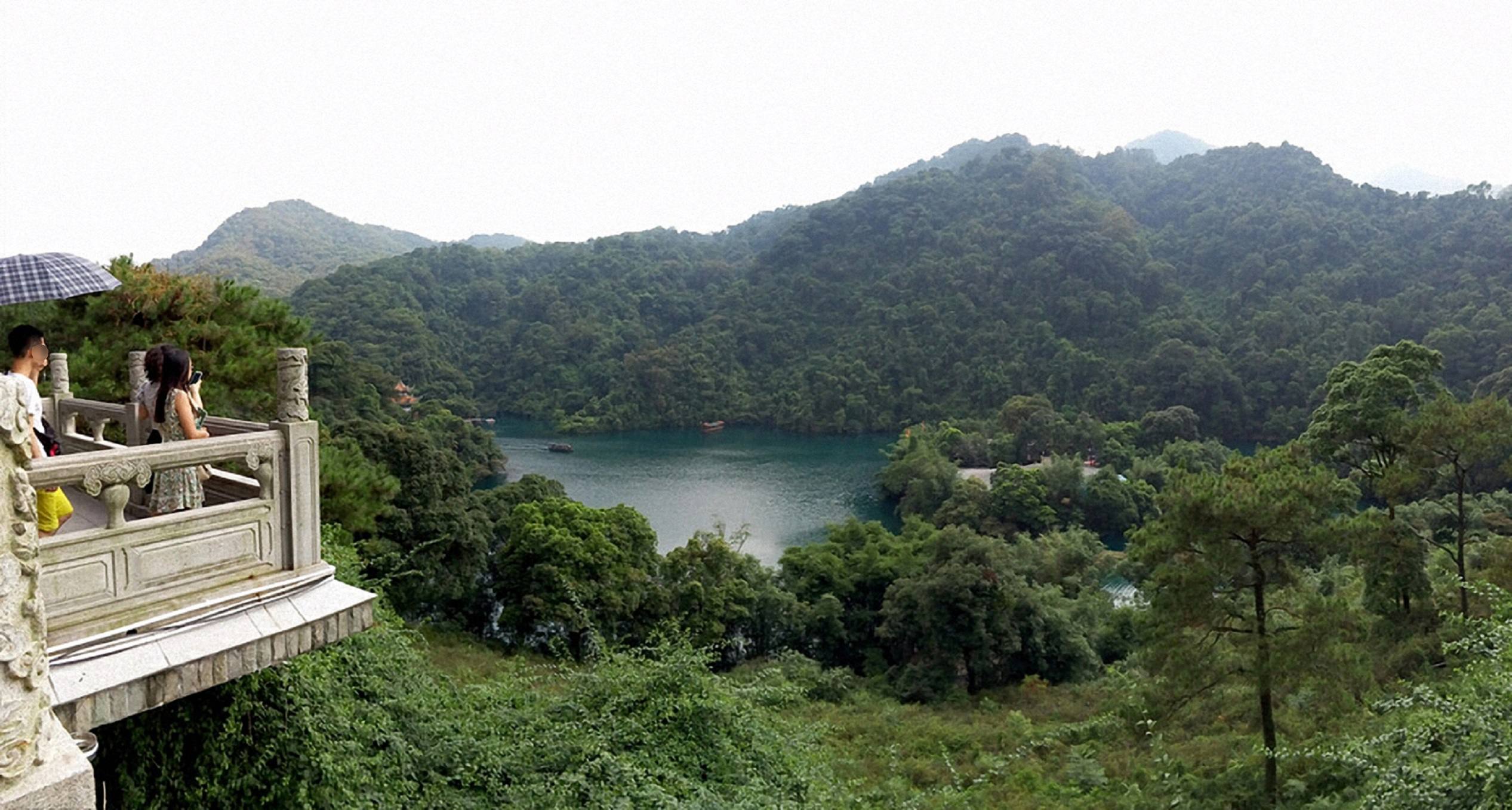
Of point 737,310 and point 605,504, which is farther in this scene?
point 737,310

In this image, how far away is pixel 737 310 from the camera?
69562 mm

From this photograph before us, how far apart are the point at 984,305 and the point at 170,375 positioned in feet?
204

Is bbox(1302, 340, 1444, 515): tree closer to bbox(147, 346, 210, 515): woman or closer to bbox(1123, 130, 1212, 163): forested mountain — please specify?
bbox(147, 346, 210, 515): woman

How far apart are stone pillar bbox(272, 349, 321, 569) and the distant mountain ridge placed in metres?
61.3

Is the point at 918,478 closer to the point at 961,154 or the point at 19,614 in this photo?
the point at 19,614

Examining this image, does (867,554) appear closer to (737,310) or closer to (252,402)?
(252,402)

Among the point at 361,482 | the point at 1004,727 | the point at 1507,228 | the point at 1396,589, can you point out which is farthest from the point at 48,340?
the point at 1507,228

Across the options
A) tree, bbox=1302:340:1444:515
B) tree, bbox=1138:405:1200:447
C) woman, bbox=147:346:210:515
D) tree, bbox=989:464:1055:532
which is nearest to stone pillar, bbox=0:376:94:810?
woman, bbox=147:346:210:515

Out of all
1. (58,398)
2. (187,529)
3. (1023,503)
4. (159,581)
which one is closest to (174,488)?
(187,529)

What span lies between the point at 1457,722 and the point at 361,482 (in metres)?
9.89

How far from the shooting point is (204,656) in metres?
3.10

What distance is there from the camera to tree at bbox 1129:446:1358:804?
24.5 feet

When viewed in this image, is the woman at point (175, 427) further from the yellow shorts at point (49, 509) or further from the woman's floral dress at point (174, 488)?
the yellow shorts at point (49, 509)

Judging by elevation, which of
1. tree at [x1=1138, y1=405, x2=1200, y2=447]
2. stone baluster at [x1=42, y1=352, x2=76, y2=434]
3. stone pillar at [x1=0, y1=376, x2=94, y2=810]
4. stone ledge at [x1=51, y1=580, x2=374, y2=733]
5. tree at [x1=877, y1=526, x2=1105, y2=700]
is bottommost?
tree at [x1=877, y1=526, x2=1105, y2=700]
